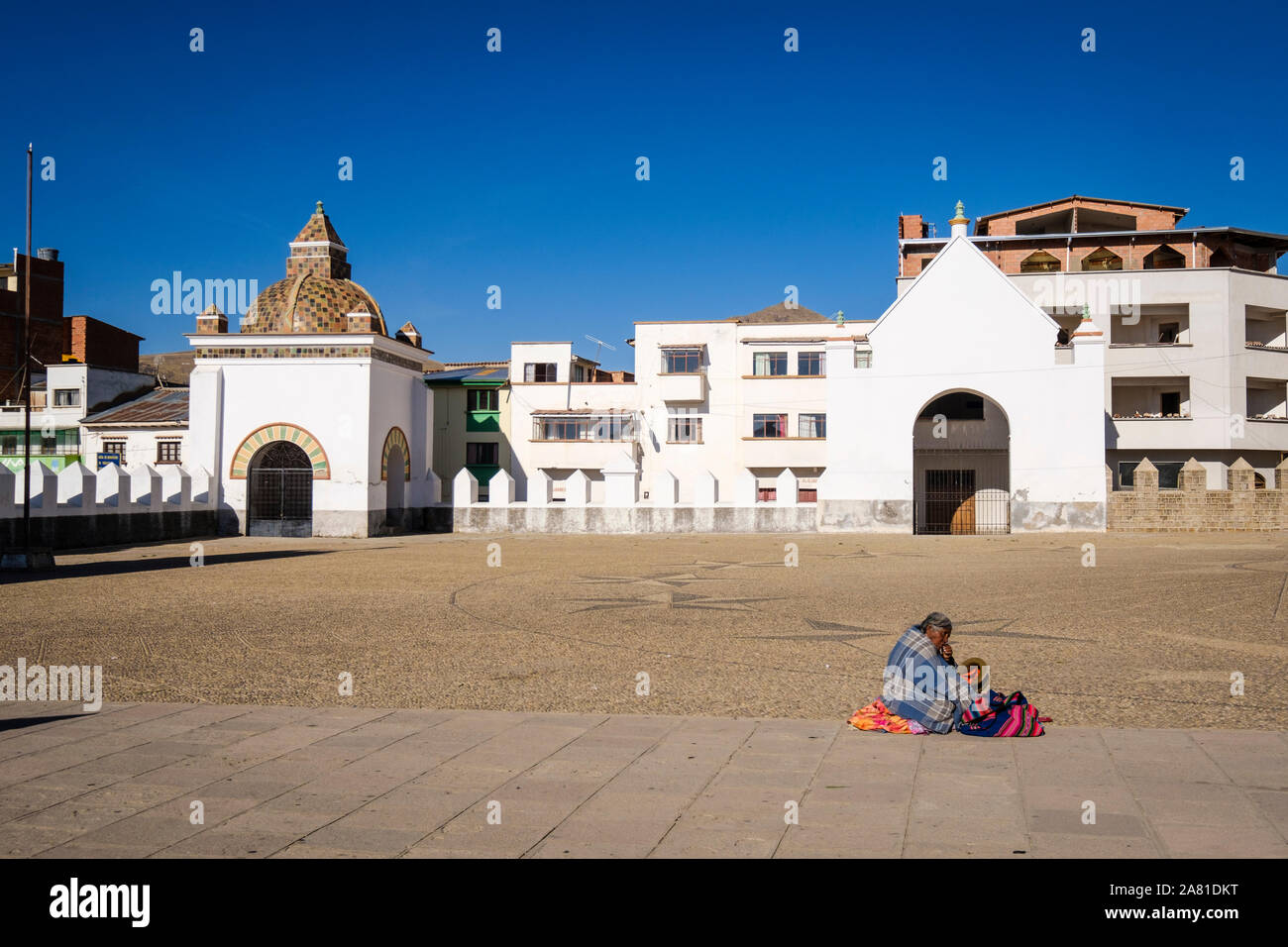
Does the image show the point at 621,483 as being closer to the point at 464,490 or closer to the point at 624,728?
the point at 464,490

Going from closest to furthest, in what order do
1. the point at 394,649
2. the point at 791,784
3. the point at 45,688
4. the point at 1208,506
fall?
the point at 791,784, the point at 45,688, the point at 394,649, the point at 1208,506

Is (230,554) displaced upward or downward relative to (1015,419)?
downward

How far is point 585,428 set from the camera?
51406 mm

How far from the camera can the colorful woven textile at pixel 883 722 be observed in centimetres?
723

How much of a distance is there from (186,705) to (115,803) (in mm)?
2597

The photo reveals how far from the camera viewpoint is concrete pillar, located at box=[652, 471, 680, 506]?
1335 inches

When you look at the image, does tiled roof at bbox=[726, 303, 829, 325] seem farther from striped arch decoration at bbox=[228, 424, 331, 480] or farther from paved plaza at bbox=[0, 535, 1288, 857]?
paved plaza at bbox=[0, 535, 1288, 857]

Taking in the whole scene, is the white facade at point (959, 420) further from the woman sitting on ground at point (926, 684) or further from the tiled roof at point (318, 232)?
the woman sitting on ground at point (926, 684)

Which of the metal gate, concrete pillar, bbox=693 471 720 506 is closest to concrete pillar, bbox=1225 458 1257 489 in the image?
the metal gate

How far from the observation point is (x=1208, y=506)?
32750mm

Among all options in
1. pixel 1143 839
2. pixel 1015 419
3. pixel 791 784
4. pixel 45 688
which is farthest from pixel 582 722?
pixel 1015 419

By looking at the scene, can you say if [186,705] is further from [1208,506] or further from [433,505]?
[1208,506]

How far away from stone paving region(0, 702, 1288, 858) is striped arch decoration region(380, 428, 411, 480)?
2742 cm

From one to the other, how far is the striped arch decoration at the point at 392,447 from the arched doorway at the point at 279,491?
2299mm
